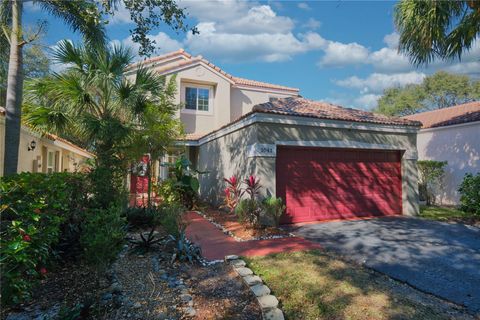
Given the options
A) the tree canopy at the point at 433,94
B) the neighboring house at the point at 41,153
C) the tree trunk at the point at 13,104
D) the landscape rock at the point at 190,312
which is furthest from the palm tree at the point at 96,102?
the tree canopy at the point at 433,94

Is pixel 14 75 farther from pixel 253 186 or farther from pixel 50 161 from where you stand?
pixel 50 161

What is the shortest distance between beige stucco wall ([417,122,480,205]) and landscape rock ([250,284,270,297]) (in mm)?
15792

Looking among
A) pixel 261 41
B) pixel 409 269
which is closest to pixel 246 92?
pixel 261 41

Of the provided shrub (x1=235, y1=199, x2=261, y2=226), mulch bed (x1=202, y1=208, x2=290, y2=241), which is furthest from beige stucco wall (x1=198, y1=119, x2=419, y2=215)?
mulch bed (x1=202, y1=208, x2=290, y2=241)

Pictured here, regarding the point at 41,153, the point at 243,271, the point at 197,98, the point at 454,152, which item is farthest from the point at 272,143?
the point at 454,152

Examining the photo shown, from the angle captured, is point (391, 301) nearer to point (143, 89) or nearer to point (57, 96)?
point (143, 89)

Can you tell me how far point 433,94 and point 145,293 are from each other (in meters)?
42.2

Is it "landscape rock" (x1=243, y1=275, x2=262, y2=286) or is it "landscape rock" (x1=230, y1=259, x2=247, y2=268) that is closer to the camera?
"landscape rock" (x1=243, y1=275, x2=262, y2=286)

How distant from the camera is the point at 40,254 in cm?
370

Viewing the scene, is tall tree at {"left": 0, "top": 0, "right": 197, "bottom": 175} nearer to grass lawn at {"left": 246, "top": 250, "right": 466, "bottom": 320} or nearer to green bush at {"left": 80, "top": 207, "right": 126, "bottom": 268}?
green bush at {"left": 80, "top": 207, "right": 126, "bottom": 268}

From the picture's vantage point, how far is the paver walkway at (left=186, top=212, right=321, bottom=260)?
22.3 ft

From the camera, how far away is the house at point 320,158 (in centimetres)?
972

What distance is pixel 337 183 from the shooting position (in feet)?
35.7

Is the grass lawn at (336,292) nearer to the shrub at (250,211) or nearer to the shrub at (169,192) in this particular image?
the shrub at (250,211)
